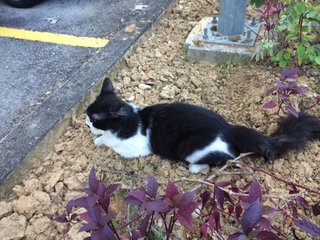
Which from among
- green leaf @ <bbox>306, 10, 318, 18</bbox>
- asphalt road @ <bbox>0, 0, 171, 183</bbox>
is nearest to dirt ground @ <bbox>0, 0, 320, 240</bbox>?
asphalt road @ <bbox>0, 0, 171, 183</bbox>

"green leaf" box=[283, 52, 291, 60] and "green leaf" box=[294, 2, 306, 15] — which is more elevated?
"green leaf" box=[294, 2, 306, 15]

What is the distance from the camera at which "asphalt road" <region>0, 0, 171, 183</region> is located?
2818 millimetres

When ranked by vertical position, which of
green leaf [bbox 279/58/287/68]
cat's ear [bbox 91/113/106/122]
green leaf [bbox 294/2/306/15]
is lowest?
cat's ear [bbox 91/113/106/122]

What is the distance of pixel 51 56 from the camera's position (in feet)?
12.5

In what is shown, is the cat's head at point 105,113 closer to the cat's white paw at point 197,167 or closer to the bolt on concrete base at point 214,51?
the cat's white paw at point 197,167

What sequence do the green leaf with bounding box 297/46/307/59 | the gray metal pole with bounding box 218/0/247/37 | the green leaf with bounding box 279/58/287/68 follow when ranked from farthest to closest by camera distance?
the gray metal pole with bounding box 218/0/247/37 < the green leaf with bounding box 279/58/287/68 < the green leaf with bounding box 297/46/307/59

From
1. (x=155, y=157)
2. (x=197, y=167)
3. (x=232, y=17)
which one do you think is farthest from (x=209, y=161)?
(x=232, y=17)

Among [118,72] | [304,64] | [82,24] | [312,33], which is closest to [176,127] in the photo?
[118,72]

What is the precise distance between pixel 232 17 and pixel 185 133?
4.33 ft

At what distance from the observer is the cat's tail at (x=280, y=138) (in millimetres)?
2379

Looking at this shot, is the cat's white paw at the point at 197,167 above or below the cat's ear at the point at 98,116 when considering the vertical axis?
below

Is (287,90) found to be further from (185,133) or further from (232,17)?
(232,17)

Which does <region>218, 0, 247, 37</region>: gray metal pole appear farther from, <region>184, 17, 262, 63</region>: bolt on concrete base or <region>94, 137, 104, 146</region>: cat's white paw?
<region>94, 137, 104, 146</region>: cat's white paw

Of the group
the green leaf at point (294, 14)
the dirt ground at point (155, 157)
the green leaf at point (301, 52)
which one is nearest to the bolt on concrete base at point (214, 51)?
the dirt ground at point (155, 157)
